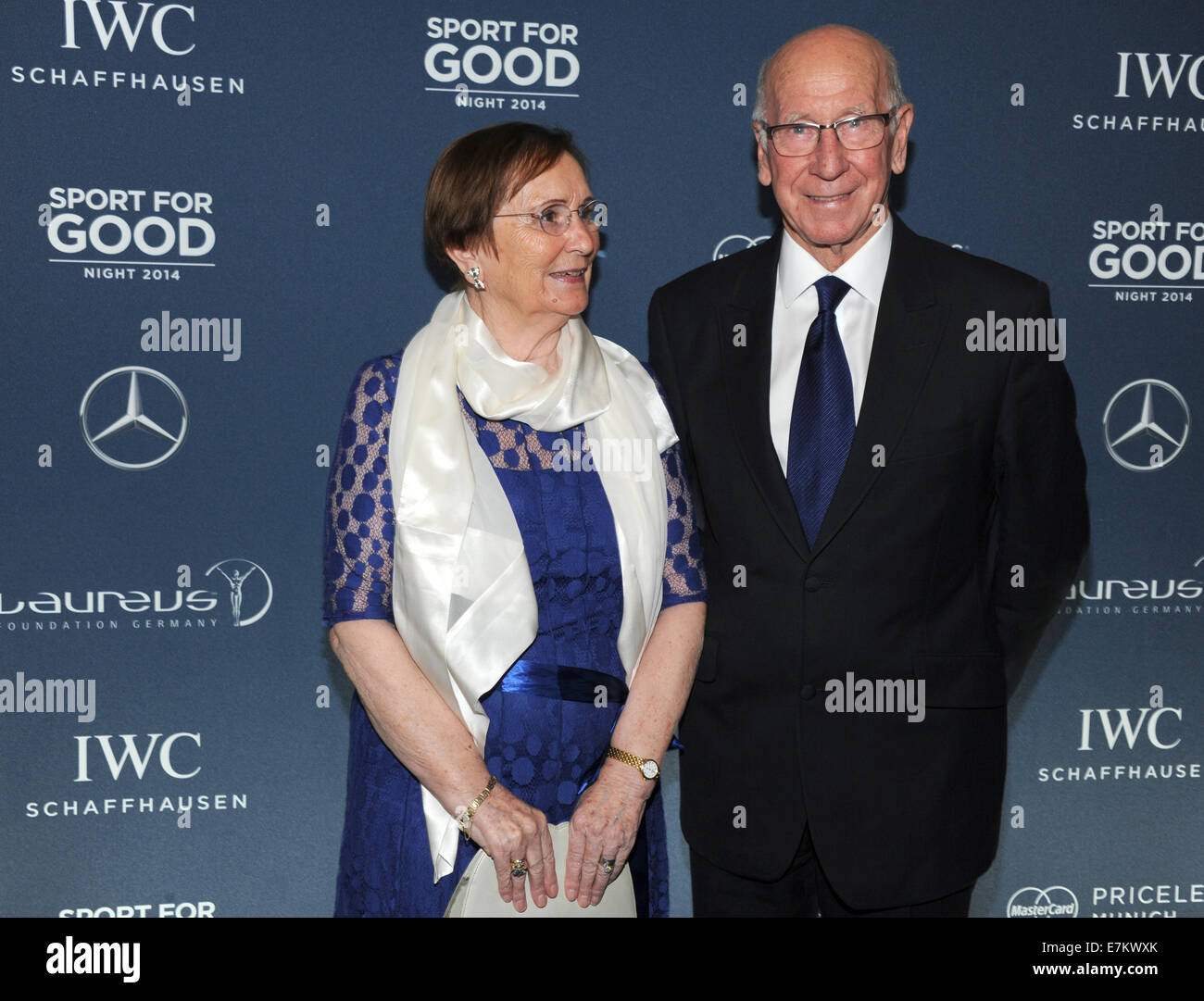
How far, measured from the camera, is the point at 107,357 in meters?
2.98

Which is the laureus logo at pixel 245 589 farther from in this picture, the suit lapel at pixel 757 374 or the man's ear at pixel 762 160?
the man's ear at pixel 762 160

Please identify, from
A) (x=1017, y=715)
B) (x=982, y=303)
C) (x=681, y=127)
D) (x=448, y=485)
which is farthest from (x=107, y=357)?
(x=1017, y=715)

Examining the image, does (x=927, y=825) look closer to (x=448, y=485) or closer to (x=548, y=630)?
(x=548, y=630)

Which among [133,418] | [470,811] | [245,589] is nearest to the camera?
[470,811]

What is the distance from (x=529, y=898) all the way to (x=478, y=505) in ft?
2.30

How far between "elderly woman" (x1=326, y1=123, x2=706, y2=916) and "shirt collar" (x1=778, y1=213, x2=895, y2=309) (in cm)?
35

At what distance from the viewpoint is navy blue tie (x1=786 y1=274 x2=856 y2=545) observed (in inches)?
85.2

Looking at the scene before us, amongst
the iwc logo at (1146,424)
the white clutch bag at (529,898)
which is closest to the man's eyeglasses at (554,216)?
the white clutch bag at (529,898)

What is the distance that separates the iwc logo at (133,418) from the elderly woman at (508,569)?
105cm

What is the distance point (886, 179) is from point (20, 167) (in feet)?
6.65

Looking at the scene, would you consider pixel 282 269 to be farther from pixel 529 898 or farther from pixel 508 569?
pixel 529 898

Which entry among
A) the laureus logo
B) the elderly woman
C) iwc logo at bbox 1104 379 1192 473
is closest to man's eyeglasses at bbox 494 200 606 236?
the elderly woman

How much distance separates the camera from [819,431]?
2174 mm

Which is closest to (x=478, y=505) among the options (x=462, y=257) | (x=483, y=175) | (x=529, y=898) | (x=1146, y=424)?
(x=462, y=257)
